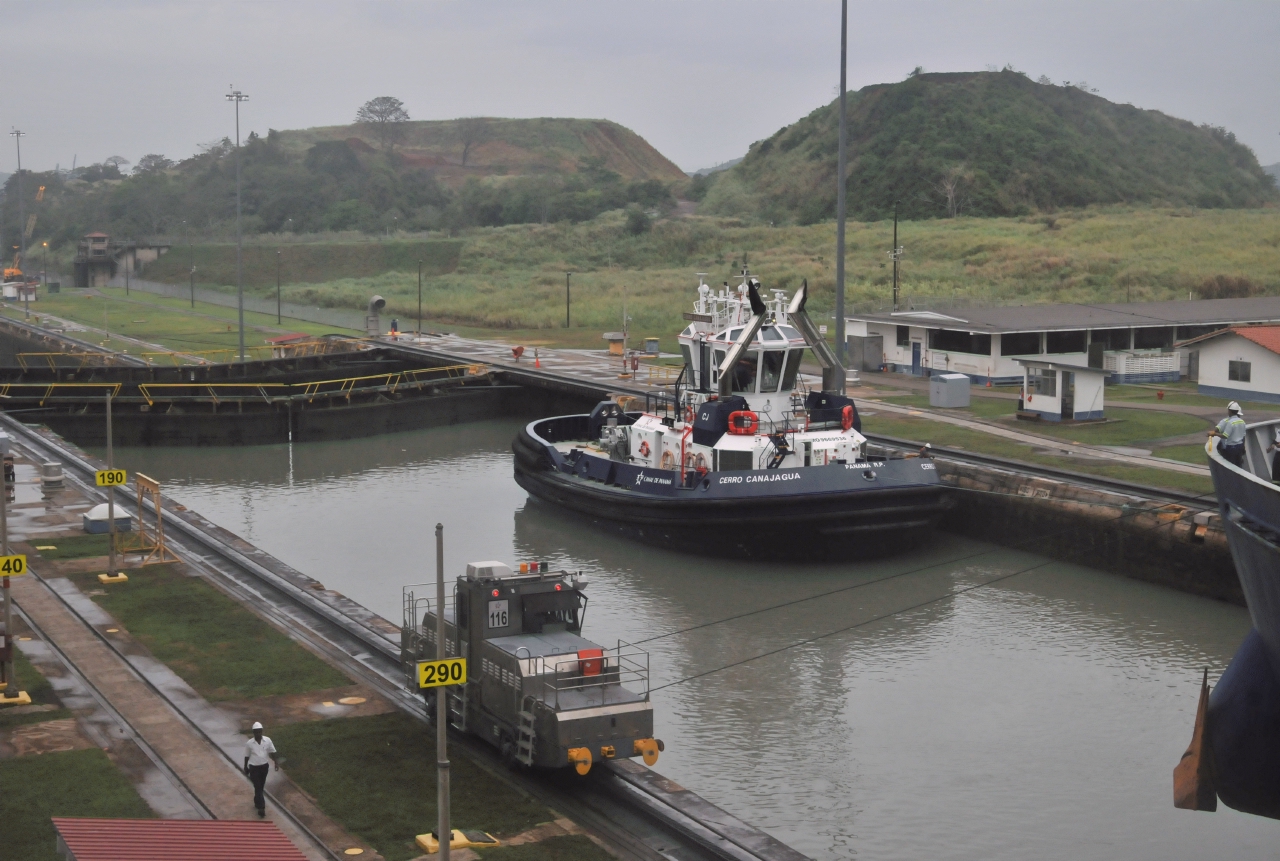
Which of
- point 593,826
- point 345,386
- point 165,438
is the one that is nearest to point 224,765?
point 593,826

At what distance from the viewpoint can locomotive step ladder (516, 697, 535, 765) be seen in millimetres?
14773

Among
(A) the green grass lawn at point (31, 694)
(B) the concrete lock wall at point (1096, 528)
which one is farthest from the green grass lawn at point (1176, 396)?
(A) the green grass lawn at point (31, 694)

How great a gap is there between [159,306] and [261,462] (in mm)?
57788

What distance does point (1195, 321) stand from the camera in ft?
159

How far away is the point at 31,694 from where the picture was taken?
1770cm

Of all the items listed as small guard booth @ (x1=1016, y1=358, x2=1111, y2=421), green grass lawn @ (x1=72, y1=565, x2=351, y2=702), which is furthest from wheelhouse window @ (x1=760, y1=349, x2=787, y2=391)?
green grass lawn @ (x1=72, y1=565, x2=351, y2=702)

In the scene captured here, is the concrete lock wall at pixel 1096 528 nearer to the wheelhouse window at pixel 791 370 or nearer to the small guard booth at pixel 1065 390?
the wheelhouse window at pixel 791 370

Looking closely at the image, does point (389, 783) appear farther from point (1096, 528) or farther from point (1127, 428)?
point (1127, 428)

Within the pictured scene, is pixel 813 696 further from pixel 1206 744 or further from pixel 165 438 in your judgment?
pixel 165 438

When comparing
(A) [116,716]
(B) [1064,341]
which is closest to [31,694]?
(A) [116,716]

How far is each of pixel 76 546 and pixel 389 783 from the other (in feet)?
44.4

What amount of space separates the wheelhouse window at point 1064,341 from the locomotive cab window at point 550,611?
3396 centimetres

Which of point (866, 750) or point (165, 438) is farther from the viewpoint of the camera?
point (165, 438)

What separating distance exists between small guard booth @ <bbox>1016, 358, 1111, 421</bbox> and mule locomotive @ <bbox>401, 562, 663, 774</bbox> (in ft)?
74.5
